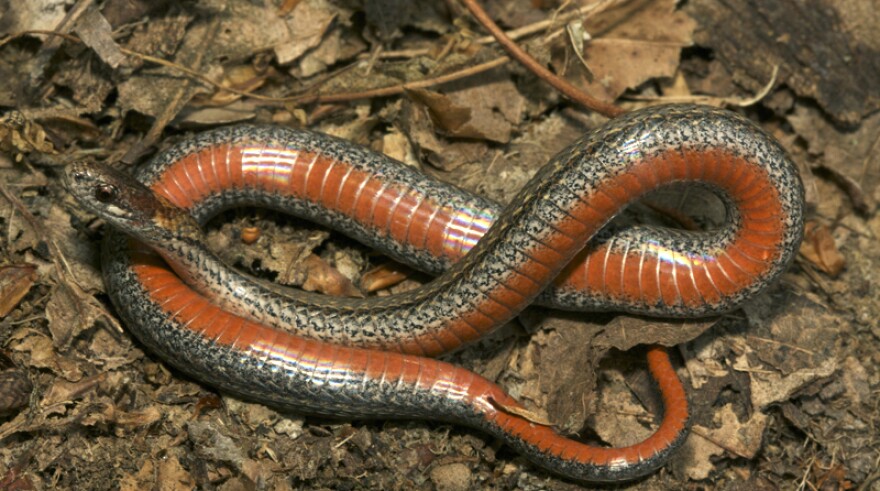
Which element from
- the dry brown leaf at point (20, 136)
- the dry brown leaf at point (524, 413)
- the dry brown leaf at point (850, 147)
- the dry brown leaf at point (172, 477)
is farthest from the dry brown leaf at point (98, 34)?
the dry brown leaf at point (850, 147)

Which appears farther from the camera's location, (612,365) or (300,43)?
(300,43)

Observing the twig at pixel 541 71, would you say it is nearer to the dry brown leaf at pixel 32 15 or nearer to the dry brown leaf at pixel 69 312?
the dry brown leaf at pixel 32 15

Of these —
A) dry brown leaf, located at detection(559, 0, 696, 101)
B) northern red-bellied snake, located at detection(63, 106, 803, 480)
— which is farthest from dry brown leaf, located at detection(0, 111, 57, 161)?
dry brown leaf, located at detection(559, 0, 696, 101)

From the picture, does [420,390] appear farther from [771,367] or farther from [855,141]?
[855,141]

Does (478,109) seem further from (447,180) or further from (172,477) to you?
(172,477)

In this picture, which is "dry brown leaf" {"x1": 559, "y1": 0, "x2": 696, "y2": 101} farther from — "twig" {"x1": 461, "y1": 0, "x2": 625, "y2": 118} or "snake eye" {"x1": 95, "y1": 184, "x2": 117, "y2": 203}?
"snake eye" {"x1": 95, "y1": 184, "x2": 117, "y2": 203}

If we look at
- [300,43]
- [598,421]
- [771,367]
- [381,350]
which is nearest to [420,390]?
[381,350]

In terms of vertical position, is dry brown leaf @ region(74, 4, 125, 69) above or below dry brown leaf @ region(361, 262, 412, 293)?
above
